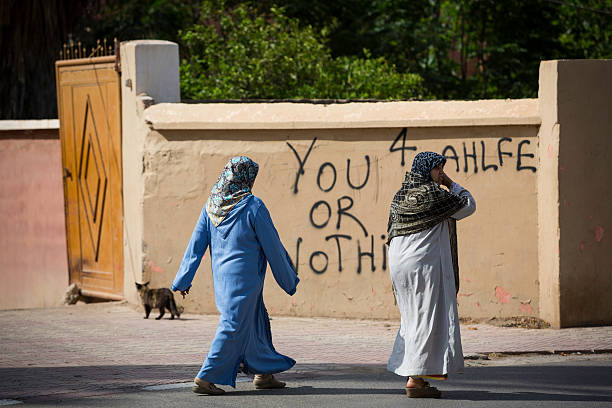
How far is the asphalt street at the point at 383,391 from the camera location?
19.0ft

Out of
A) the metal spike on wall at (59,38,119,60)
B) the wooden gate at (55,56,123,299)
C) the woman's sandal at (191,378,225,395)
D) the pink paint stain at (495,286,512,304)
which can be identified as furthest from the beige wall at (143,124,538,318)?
the woman's sandal at (191,378,225,395)

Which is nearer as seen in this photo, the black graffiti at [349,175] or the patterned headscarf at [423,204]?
the patterned headscarf at [423,204]

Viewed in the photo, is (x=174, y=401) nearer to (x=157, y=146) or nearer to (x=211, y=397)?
(x=211, y=397)

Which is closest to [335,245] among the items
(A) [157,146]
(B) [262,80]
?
(A) [157,146]

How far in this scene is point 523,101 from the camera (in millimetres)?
9195

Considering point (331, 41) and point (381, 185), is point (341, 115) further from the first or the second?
point (331, 41)

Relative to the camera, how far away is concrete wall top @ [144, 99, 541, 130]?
29.9ft

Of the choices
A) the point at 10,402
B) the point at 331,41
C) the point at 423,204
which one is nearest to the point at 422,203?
the point at 423,204

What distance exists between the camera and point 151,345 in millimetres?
8164

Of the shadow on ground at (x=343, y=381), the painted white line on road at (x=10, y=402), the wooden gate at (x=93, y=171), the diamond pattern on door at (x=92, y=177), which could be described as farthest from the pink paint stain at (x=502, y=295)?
the painted white line on road at (x=10, y=402)

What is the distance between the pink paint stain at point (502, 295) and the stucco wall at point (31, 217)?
19.1 feet

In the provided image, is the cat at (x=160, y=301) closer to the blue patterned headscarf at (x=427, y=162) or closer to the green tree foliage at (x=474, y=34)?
the blue patterned headscarf at (x=427, y=162)

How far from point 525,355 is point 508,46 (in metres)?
15.8

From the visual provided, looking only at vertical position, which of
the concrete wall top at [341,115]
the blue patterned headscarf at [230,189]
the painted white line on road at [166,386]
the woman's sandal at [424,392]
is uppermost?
the concrete wall top at [341,115]
